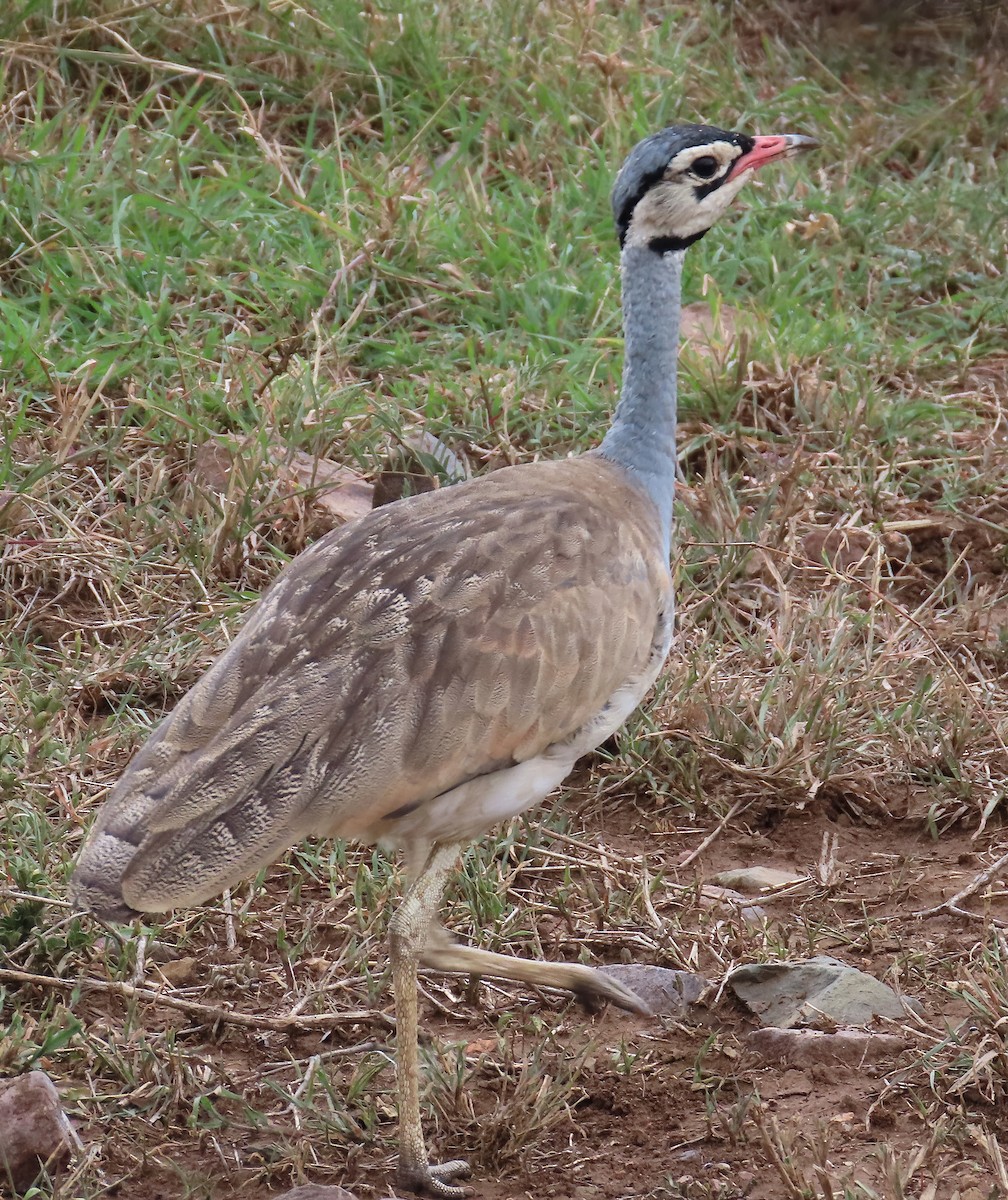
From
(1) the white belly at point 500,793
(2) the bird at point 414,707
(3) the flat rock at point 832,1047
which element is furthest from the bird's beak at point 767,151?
(3) the flat rock at point 832,1047

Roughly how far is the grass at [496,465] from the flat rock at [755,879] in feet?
0.24

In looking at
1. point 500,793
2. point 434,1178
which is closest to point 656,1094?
point 434,1178

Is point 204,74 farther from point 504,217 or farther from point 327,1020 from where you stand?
point 327,1020

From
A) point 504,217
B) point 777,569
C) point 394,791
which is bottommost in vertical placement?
point 777,569

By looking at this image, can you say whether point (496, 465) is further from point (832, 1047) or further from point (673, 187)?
point (832, 1047)

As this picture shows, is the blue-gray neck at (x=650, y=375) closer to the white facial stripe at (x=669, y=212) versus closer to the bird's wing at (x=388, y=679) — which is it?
the white facial stripe at (x=669, y=212)

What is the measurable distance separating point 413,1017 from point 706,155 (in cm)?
194

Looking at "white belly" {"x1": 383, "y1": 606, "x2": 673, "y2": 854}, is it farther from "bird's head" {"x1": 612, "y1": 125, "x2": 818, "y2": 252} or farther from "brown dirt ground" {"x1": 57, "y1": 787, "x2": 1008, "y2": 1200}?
"bird's head" {"x1": 612, "y1": 125, "x2": 818, "y2": 252}

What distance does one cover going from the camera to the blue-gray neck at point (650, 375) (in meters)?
3.79

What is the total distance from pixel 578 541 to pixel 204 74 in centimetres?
331

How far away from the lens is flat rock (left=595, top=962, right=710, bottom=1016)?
345 cm

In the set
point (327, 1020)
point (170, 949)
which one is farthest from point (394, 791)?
point (170, 949)

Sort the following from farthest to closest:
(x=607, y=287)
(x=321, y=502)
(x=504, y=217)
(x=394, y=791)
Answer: (x=504, y=217) < (x=607, y=287) < (x=321, y=502) < (x=394, y=791)

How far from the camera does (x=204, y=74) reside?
5.98 meters
